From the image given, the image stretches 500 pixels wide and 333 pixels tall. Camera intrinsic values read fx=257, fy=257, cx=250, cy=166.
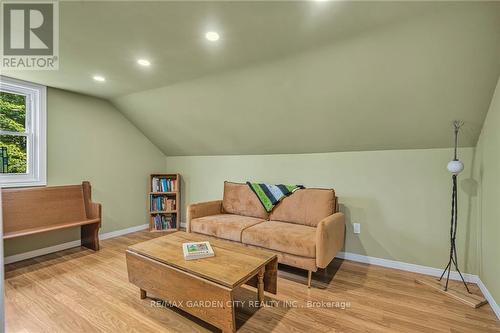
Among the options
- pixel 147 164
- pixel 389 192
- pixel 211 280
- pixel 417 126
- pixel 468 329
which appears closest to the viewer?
pixel 211 280

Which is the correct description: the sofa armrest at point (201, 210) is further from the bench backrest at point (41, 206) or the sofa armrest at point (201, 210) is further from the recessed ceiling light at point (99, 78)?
the recessed ceiling light at point (99, 78)

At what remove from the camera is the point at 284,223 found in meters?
3.13

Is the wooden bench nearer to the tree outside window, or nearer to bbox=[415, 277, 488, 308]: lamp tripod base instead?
the tree outside window

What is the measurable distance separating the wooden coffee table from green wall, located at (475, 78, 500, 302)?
1.84 metres

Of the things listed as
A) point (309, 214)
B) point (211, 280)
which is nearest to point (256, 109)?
point (309, 214)

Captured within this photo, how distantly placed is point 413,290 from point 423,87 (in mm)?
1870

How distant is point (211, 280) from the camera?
5.65 feet

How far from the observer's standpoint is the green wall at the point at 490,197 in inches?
82.5

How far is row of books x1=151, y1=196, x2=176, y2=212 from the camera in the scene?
4422 millimetres

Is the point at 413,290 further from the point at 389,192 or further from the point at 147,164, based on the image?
the point at 147,164

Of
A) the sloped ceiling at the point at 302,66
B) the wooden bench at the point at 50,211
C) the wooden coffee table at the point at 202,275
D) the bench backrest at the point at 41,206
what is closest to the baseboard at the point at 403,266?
the sloped ceiling at the point at 302,66

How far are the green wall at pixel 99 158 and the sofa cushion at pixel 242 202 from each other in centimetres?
171

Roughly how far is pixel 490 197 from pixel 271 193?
7.10 ft

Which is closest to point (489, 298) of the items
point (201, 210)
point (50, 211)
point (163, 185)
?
point (201, 210)
